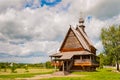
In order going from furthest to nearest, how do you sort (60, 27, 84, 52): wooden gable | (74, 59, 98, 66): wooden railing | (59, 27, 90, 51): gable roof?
(60, 27, 84, 52): wooden gable
(59, 27, 90, 51): gable roof
(74, 59, 98, 66): wooden railing

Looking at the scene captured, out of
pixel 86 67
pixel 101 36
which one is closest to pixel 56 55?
pixel 86 67

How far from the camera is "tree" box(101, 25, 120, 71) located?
208ft

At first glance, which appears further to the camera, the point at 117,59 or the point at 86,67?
the point at 117,59

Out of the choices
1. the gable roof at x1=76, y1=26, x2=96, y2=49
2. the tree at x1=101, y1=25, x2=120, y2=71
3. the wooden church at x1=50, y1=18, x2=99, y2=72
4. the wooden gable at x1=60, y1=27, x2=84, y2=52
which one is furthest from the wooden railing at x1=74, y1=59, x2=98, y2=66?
the tree at x1=101, y1=25, x2=120, y2=71

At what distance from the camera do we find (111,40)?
64125mm

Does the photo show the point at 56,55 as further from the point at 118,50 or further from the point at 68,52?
the point at 118,50

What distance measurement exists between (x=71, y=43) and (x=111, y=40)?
14.1 m

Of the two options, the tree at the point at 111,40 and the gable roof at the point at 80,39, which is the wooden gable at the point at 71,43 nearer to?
the gable roof at the point at 80,39

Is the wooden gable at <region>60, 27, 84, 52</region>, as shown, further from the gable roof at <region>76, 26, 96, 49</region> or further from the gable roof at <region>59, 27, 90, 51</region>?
the gable roof at <region>76, 26, 96, 49</region>

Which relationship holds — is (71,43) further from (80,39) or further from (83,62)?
(83,62)

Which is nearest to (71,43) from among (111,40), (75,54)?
(75,54)

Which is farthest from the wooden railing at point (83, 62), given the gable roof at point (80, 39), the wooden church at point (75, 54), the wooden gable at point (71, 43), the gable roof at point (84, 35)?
the gable roof at point (84, 35)

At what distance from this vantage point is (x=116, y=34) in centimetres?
6328

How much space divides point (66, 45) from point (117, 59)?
58.0ft
